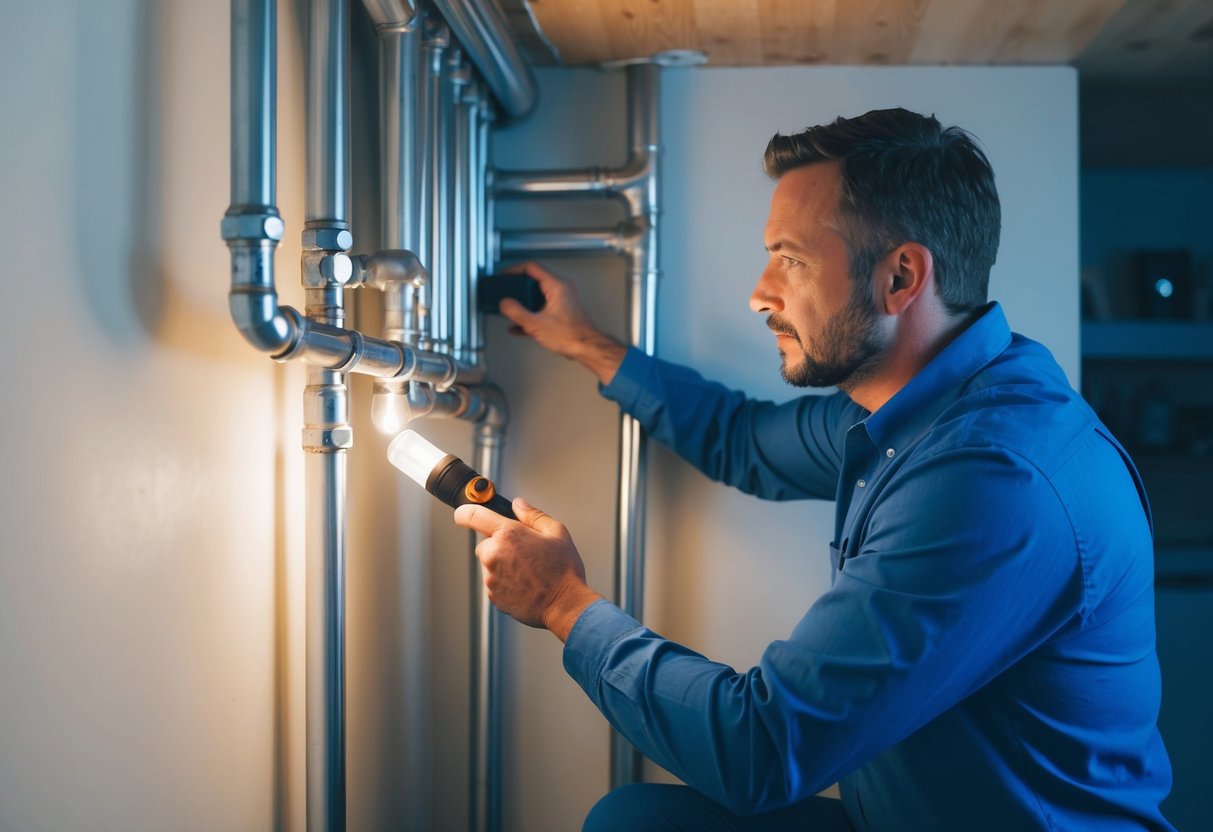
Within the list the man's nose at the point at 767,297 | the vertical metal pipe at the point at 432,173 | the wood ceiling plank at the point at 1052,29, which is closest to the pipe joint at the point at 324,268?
the vertical metal pipe at the point at 432,173

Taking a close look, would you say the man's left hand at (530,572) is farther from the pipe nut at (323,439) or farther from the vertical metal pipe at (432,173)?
the vertical metal pipe at (432,173)

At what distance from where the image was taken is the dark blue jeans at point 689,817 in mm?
1235

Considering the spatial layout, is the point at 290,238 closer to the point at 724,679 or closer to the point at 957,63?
the point at 724,679

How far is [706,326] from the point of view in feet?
5.81

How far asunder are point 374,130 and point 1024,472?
3.30 feet

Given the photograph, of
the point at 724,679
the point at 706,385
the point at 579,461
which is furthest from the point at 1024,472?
the point at 579,461

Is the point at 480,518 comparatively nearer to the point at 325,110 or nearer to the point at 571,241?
the point at 325,110

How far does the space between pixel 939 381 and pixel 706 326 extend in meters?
0.67

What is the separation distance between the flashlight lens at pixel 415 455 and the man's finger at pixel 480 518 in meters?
→ 0.06

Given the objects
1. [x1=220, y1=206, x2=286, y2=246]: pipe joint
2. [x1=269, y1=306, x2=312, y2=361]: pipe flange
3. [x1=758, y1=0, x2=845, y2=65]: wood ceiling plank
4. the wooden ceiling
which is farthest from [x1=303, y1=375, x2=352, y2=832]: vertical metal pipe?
[x1=758, y1=0, x2=845, y2=65]: wood ceiling plank

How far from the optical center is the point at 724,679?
95 cm

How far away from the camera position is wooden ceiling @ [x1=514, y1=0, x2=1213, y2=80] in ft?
4.95

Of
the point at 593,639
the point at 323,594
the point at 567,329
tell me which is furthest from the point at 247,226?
the point at 567,329

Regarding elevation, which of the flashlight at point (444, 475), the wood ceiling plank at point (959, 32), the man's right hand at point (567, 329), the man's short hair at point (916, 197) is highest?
the wood ceiling plank at point (959, 32)
